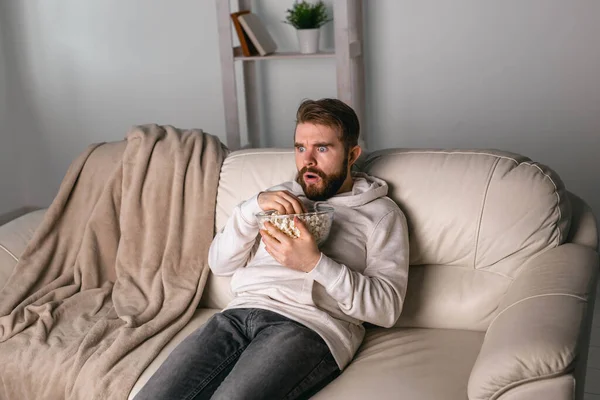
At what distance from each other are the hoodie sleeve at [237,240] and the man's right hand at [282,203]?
0.11ft

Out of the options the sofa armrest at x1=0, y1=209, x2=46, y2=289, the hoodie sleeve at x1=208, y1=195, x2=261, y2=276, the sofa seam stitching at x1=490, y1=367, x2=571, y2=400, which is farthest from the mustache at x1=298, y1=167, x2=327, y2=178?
the sofa armrest at x1=0, y1=209, x2=46, y2=289

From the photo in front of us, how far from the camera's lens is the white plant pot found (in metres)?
3.34

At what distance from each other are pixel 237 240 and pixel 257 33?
1472 mm

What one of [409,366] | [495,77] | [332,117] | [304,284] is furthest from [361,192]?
[495,77]

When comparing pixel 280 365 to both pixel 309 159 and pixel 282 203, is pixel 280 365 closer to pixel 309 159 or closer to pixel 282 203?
pixel 282 203

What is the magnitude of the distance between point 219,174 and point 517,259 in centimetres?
93

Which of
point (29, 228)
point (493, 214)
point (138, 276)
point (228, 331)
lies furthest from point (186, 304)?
point (493, 214)

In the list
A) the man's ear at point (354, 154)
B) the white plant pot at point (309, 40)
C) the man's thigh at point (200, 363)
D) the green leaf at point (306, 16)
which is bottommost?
the man's thigh at point (200, 363)

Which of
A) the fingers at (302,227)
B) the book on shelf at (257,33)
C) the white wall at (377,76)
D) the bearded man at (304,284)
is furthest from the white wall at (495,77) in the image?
the fingers at (302,227)

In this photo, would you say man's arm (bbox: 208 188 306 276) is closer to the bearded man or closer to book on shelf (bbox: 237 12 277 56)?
the bearded man

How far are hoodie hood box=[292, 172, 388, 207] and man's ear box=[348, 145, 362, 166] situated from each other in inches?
2.4

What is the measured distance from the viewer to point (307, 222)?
1.96m

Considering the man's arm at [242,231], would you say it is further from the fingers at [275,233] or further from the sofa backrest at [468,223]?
the sofa backrest at [468,223]

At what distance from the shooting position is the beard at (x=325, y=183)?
213cm
